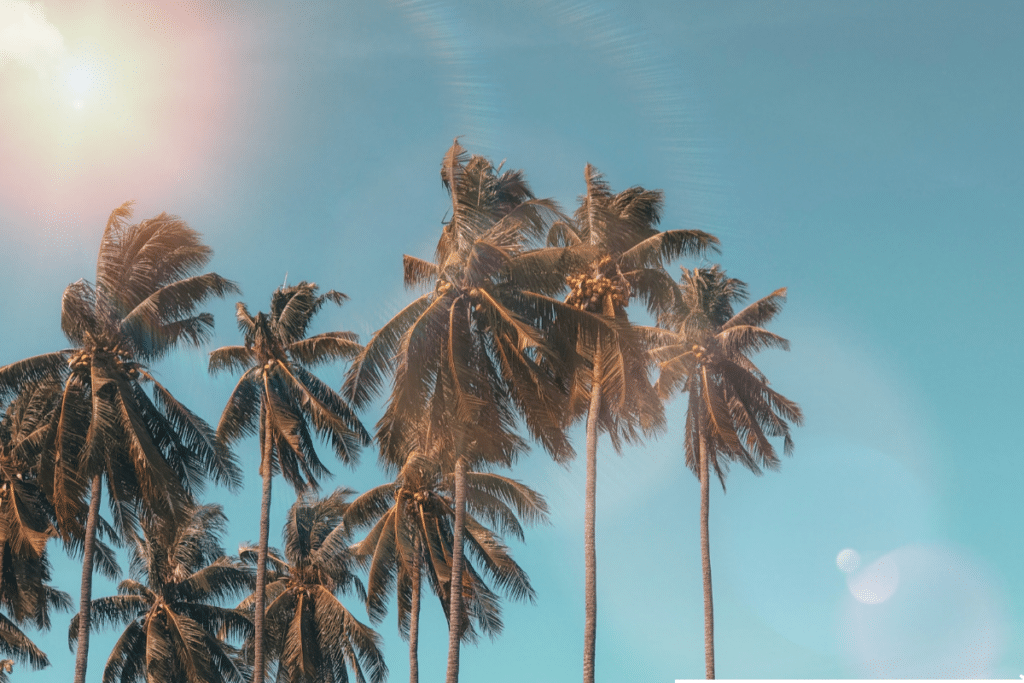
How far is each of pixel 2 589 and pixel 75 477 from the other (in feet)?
27.3

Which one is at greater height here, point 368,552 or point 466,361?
point 466,361

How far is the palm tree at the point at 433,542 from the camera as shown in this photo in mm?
29781

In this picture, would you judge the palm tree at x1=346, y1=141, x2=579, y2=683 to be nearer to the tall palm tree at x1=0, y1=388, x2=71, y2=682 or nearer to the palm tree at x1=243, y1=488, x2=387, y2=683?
the tall palm tree at x1=0, y1=388, x2=71, y2=682

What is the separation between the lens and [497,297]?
21.9 m

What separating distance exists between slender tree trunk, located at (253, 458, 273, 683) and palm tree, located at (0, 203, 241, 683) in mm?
4591

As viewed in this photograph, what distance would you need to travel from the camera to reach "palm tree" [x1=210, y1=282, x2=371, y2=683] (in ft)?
100.0

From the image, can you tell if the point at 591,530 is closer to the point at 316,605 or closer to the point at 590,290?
the point at 590,290

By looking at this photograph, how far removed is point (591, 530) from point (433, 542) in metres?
8.38

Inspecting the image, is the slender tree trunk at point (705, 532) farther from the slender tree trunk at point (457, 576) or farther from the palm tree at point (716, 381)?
the slender tree trunk at point (457, 576)

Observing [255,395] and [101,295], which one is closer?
[101,295]

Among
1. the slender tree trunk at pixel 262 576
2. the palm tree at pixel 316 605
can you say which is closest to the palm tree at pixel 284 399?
the slender tree trunk at pixel 262 576

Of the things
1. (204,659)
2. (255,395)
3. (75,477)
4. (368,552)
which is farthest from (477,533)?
(75,477)

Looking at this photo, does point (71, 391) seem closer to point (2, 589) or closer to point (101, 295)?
point (101, 295)

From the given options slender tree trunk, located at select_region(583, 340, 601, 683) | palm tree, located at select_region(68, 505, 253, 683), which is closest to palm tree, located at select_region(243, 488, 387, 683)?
palm tree, located at select_region(68, 505, 253, 683)
